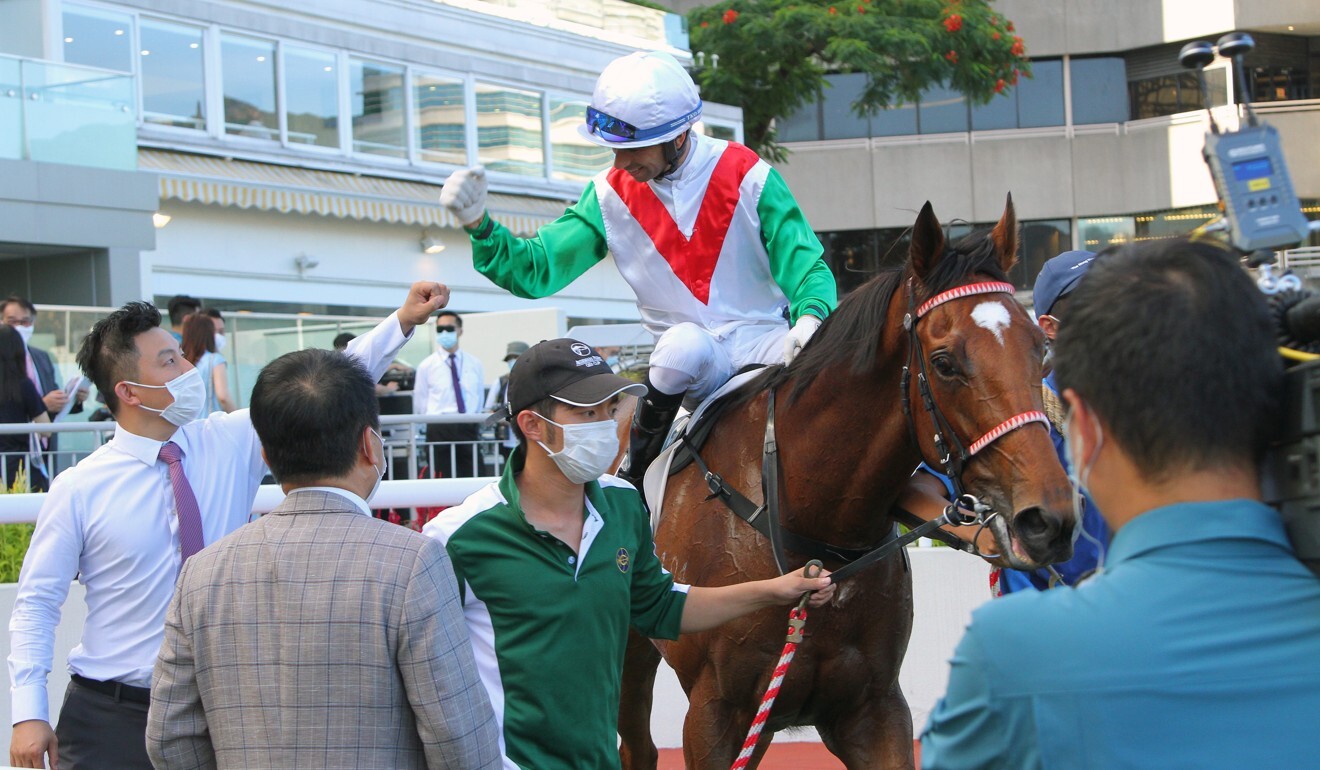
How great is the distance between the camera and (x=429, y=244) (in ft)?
62.8

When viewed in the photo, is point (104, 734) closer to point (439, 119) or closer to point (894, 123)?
point (439, 119)

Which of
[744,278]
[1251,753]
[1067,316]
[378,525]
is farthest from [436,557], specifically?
[744,278]

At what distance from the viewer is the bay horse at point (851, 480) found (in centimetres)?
332

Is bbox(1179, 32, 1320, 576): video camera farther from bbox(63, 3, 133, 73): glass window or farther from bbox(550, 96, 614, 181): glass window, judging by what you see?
bbox(550, 96, 614, 181): glass window

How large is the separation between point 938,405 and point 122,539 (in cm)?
196

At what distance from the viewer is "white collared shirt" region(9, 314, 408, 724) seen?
3293mm

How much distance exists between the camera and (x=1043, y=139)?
28828 millimetres

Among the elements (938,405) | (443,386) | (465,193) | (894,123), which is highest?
(894,123)

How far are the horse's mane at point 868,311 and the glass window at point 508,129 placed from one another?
16.8 meters

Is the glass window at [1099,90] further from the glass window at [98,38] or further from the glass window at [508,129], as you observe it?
the glass window at [98,38]

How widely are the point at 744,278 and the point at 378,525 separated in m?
2.00

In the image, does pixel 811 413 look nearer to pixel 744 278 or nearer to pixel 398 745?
pixel 744 278

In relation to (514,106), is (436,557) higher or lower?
lower

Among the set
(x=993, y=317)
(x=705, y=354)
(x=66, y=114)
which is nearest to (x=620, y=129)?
(x=705, y=354)
